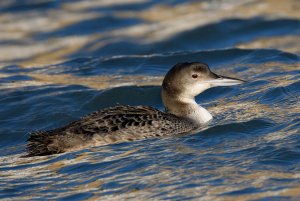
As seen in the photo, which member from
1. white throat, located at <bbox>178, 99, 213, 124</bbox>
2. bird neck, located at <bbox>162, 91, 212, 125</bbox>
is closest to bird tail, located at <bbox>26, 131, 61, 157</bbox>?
bird neck, located at <bbox>162, 91, 212, 125</bbox>

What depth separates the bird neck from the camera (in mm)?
10867

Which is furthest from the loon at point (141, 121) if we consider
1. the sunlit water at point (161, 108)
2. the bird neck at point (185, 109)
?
the sunlit water at point (161, 108)

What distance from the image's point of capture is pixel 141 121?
32.9 feet

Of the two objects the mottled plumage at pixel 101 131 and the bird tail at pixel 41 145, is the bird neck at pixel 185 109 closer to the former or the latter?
the mottled plumage at pixel 101 131

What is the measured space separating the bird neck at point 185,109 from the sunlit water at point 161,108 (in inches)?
5.9

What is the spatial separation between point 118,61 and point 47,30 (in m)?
3.19

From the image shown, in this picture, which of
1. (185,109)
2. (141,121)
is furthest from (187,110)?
(141,121)

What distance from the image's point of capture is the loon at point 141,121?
9773mm

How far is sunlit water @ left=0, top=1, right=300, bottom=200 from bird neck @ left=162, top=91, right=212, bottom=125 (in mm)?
149

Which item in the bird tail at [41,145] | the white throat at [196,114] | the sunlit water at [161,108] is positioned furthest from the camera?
the white throat at [196,114]

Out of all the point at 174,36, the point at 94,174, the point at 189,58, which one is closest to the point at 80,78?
the point at 189,58

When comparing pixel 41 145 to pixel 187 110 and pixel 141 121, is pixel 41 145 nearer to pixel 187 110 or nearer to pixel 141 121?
pixel 141 121

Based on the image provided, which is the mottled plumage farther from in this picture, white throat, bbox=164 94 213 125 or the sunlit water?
white throat, bbox=164 94 213 125

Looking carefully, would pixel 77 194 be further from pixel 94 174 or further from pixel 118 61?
pixel 118 61
